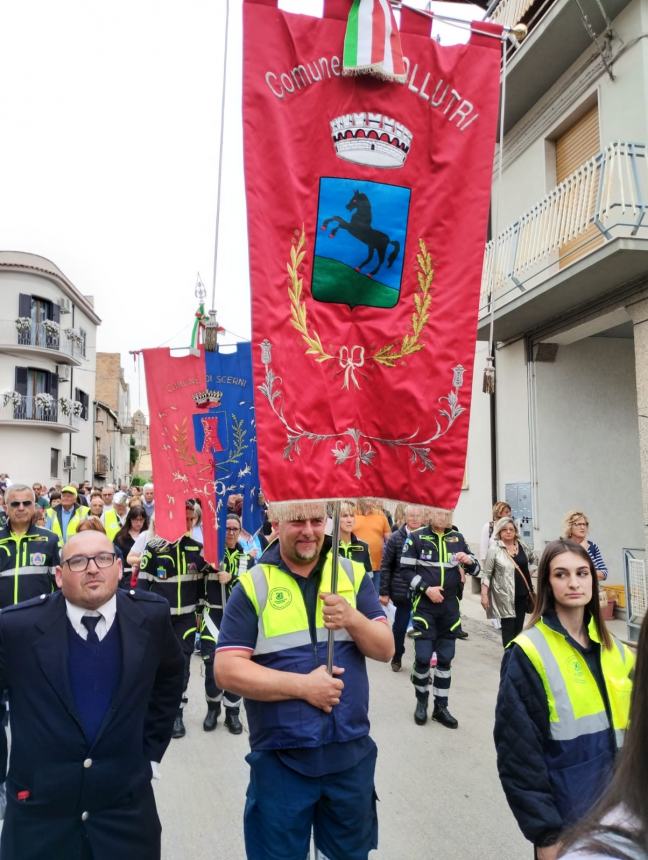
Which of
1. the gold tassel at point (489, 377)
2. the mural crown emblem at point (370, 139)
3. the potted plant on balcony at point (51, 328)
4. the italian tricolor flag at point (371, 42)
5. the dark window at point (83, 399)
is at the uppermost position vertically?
the potted plant on balcony at point (51, 328)

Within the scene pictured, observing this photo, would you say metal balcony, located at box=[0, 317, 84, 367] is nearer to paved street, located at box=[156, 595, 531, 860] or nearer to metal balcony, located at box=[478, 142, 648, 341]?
metal balcony, located at box=[478, 142, 648, 341]

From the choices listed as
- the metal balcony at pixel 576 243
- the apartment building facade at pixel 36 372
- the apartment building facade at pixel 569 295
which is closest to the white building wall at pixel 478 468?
the apartment building facade at pixel 569 295

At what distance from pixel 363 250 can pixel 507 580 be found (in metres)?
5.41

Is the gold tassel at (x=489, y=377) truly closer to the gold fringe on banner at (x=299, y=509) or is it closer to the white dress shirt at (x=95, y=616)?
the gold fringe on banner at (x=299, y=509)

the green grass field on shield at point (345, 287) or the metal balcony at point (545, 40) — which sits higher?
the metal balcony at point (545, 40)

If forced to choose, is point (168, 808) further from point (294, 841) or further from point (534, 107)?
point (534, 107)

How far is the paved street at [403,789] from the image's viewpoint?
4047mm

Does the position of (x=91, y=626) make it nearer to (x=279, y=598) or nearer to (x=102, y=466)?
(x=279, y=598)

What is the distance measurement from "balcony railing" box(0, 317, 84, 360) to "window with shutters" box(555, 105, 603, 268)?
1219 inches

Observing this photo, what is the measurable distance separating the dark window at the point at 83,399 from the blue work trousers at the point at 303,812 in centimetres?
4028

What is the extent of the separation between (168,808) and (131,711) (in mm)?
2287

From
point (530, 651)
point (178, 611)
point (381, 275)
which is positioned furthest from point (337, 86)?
point (178, 611)

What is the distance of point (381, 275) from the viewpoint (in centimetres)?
295

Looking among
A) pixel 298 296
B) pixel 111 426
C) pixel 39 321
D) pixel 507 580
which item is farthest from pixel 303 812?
pixel 111 426
